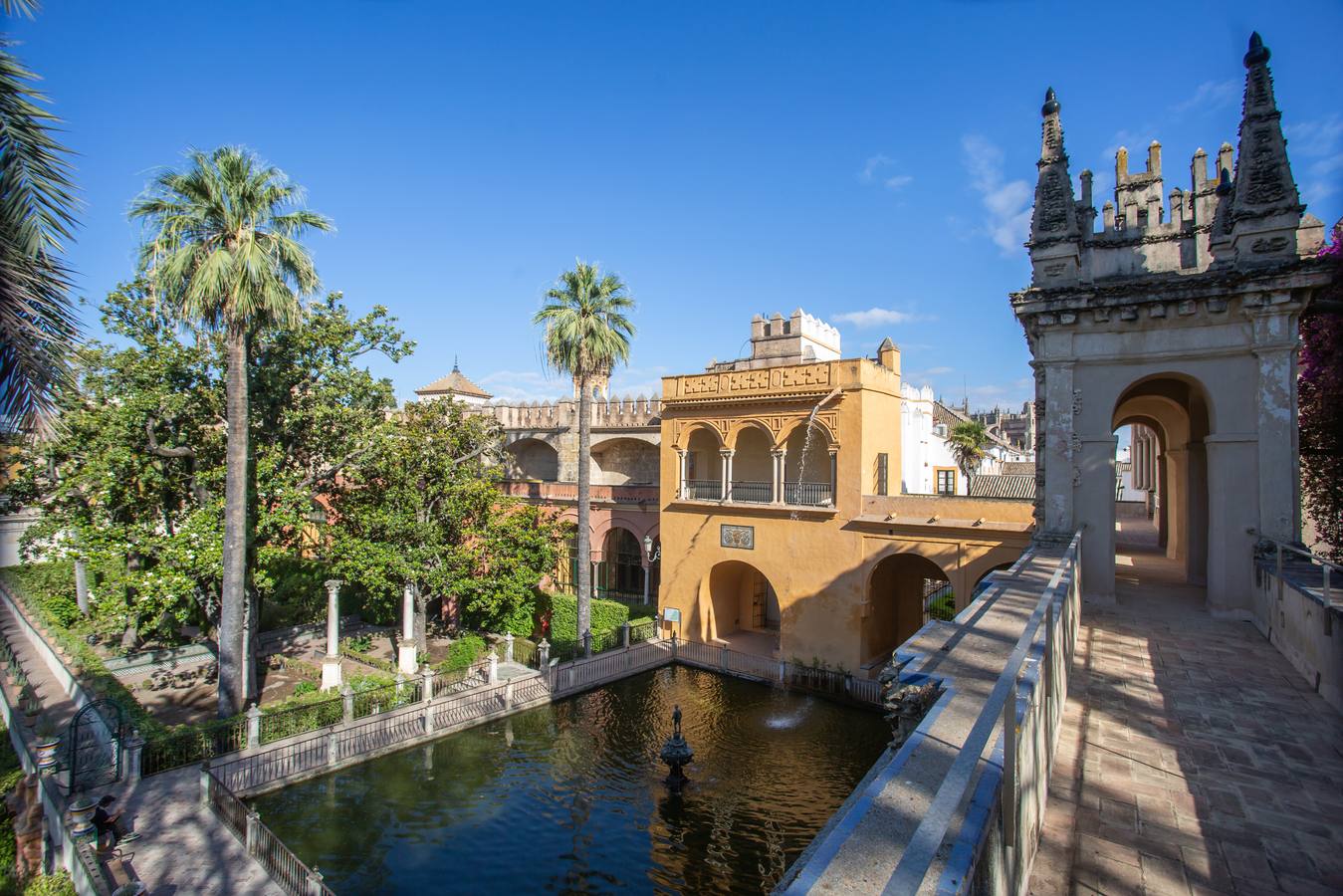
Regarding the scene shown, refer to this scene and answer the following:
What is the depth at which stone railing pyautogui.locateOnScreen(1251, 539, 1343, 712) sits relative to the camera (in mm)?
5988

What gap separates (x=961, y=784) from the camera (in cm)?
210

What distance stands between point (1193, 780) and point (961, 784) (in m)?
3.95

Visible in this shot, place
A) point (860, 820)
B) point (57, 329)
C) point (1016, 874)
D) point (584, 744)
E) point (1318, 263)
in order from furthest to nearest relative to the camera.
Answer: point (584, 744)
point (1318, 263)
point (57, 329)
point (1016, 874)
point (860, 820)

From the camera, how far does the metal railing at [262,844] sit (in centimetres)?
948

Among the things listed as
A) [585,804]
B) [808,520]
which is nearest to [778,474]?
[808,520]

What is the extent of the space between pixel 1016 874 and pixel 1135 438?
128 feet

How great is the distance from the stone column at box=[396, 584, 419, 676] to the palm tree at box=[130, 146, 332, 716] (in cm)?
450

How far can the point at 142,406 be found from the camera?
50.6 feet

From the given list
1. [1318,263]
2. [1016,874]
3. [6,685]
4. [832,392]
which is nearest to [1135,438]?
[832,392]

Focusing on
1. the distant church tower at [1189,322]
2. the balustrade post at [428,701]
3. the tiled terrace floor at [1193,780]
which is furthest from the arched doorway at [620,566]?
the tiled terrace floor at [1193,780]

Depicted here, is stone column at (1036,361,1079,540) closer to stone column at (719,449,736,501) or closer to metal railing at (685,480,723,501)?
stone column at (719,449,736,501)

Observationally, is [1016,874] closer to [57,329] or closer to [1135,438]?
[57,329]

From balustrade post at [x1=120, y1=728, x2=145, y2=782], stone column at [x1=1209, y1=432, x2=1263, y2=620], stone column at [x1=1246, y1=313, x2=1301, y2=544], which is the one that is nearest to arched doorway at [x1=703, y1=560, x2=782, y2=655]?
stone column at [x1=1209, y1=432, x2=1263, y2=620]

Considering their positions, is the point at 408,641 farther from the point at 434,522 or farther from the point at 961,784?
the point at 961,784
